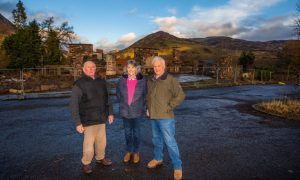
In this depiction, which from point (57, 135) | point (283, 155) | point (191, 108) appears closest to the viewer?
point (283, 155)

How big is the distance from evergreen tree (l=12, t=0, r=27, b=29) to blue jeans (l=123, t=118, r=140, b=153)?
174 ft

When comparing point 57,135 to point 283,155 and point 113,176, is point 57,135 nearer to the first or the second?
point 113,176

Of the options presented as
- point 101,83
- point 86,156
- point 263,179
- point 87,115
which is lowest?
point 263,179

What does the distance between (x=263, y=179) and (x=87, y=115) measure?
338 cm

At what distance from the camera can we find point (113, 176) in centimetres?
468

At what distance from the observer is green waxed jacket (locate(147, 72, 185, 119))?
4.59 meters

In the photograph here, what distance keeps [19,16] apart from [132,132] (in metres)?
54.4

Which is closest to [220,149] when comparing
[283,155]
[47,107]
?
[283,155]

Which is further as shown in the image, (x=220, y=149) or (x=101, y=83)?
(x=220, y=149)

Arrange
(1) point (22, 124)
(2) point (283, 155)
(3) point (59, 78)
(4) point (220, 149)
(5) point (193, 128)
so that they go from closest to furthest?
(2) point (283, 155)
(4) point (220, 149)
(5) point (193, 128)
(1) point (22, 124)
(3) point (59, 78)

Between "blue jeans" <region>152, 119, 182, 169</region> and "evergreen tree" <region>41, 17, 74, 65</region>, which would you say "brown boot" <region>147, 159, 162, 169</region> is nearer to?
"blue jeans" <region>152, 119, 182, 169</region>

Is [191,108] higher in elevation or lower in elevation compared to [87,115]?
lower

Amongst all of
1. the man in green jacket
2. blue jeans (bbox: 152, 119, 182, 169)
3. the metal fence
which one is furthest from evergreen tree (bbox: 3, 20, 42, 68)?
blue jeans (bbox: 152, 119, 182, 169)

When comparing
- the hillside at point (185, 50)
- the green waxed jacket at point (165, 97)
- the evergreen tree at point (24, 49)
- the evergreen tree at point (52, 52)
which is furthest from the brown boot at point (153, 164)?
the evergreen tree at point (52, 52)
